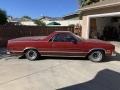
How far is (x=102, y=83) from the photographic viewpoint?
8.05m

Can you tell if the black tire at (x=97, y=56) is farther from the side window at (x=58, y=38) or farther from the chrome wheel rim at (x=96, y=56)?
the side window at (x=58, y=38)

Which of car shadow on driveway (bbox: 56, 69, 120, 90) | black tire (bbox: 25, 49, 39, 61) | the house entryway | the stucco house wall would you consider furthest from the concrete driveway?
the house entryway

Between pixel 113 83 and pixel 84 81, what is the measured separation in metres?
0.95

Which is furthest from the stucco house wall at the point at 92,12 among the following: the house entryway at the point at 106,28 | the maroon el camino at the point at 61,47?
the maroon el camino at the point at 61,47

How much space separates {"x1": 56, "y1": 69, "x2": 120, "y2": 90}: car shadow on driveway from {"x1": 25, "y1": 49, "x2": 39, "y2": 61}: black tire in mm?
3733

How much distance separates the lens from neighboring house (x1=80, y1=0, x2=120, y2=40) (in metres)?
16.8

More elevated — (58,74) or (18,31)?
(18,31)

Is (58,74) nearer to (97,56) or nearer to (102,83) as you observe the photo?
(102,83)

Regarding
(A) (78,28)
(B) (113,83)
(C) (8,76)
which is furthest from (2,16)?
(B) (113,83)

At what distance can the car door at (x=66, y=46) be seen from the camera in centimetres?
1189

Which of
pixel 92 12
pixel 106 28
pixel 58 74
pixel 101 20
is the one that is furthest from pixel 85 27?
pixel 58 74

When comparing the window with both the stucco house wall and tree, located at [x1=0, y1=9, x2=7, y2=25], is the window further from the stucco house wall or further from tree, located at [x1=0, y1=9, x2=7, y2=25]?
tree, located at [x1=0, y1=9, x2=7, y2=25]

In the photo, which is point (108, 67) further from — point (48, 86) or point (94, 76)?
point (48, 86)

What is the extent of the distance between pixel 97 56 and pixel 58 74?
3377 millimetres
